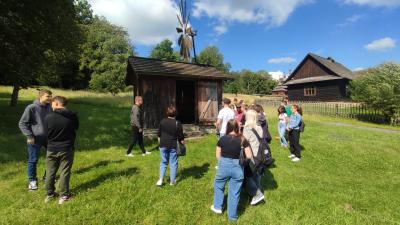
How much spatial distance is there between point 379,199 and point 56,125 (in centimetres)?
746

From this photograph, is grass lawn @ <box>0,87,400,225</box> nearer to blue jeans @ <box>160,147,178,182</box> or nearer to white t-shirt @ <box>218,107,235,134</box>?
blue jeans @ <box>160,147,178,182</box>

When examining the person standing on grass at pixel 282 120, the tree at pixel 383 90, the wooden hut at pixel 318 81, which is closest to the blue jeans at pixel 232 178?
the person standing on grass at pixel 282 120

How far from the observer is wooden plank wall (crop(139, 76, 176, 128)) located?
41.3 ft

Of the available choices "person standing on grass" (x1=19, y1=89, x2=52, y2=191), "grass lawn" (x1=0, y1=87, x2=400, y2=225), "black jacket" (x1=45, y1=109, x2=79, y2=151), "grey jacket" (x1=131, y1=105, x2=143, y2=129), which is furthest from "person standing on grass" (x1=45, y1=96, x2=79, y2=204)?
"grey jacket" (x1=131, y1=105, x2=143, y2=129)

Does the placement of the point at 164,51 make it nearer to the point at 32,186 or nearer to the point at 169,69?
the point at 169,69

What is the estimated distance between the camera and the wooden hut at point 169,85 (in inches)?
495

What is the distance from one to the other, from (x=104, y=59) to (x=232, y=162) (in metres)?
39.2

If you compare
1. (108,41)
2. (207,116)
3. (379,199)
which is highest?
(108,41)

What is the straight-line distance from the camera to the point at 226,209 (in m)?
5.75

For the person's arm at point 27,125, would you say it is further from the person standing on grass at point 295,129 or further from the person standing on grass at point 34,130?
the person standing on grass at point 295,129

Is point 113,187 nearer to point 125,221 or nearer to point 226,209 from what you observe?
point 125,221

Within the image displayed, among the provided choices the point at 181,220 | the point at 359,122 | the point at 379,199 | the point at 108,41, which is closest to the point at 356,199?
the point at 379,199

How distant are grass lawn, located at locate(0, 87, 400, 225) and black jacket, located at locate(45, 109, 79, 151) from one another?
48.8 inches

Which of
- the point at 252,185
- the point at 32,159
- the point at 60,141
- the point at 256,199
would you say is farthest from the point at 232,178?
the point at 32,159
